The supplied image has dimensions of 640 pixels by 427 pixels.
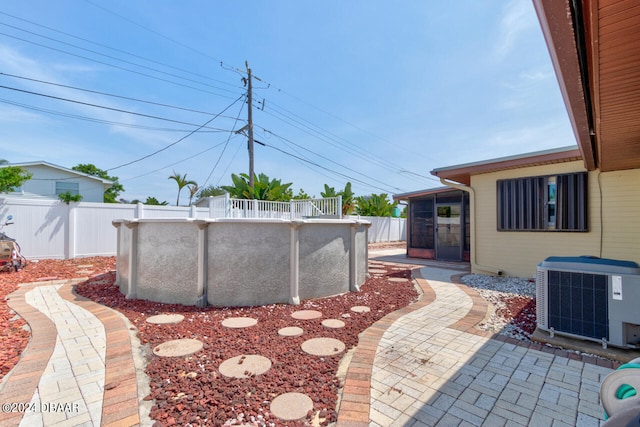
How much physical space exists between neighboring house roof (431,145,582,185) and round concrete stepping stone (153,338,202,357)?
23.6ft

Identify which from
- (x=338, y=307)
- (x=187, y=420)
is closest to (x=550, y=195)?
(x=338, y=307)

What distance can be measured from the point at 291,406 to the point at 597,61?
3.54 meters

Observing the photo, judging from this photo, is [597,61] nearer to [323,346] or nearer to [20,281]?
[323,346]

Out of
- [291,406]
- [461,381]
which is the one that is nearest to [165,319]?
[291,406]

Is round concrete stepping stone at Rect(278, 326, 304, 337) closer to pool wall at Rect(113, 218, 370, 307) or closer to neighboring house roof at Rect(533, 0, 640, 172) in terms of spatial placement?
pool wall at Rect(113, 218, 370, 307)

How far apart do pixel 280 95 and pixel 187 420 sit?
1562 cm

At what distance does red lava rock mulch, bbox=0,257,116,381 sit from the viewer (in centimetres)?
275

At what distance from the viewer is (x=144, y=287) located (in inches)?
186

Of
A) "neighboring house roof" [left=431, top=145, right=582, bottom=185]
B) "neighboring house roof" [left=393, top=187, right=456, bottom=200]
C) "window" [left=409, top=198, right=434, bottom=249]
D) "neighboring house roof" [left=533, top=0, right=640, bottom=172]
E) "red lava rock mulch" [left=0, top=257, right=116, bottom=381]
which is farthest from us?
"window" [left=409, top=198, right=434, bottom=249]

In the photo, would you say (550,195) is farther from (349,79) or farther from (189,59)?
(189,59)

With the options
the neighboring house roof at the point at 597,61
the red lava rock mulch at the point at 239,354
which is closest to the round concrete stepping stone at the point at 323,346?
the red lava rock mulch at the point at 239,354

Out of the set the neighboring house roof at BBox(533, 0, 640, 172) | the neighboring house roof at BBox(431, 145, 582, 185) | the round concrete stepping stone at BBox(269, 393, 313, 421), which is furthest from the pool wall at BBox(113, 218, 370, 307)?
the neighboring house roof at BBox(431, 145, 582, 185)

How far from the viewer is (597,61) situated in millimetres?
2074

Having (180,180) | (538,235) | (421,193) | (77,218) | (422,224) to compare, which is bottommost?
(538,235)
